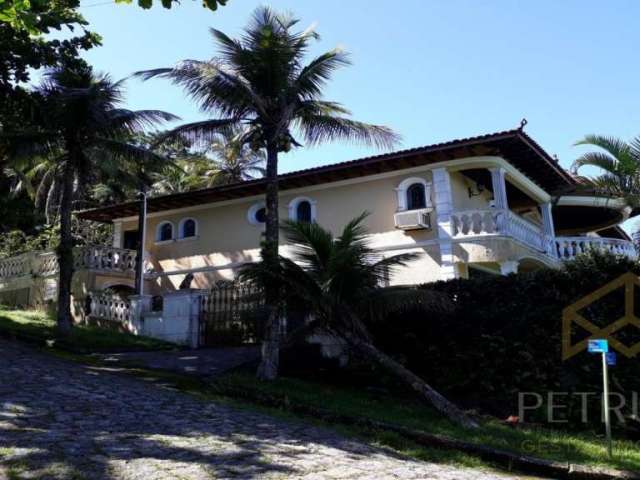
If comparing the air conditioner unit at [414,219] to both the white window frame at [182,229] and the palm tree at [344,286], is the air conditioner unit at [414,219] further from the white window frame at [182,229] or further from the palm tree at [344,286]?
the white window frame at [182,229]

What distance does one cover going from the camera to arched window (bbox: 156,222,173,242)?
2266cm

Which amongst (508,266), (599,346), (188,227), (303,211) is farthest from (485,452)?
(188,227)

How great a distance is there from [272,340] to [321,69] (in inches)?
237

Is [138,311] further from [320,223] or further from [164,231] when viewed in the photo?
[164,231]

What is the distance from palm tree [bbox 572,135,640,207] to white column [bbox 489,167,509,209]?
5.64m

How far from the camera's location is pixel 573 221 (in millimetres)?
24156

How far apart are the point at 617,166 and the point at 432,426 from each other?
19.4 feet

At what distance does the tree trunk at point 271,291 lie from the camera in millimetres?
10322

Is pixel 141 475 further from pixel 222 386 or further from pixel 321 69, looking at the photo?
pixel 321 69

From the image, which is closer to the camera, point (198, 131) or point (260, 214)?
point (198, 131)

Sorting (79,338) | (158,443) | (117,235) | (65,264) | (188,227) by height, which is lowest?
(158,443)

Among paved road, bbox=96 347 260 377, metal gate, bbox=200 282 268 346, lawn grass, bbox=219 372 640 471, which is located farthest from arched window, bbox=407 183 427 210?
lawn grass, bbox=219 372 640 471

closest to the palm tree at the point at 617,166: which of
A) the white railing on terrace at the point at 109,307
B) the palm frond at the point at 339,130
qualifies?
the palm frond at the point at 339,130

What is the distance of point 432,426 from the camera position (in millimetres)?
8258
